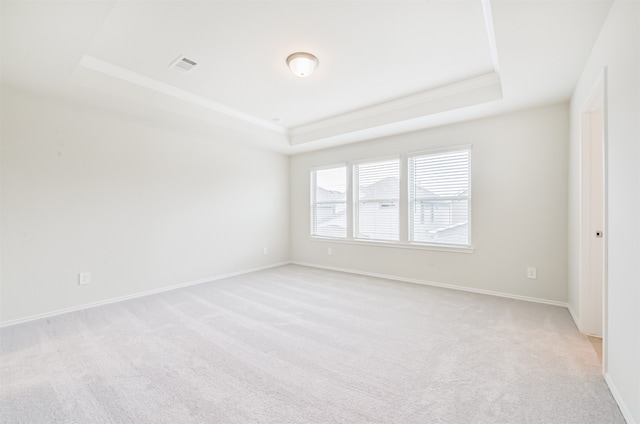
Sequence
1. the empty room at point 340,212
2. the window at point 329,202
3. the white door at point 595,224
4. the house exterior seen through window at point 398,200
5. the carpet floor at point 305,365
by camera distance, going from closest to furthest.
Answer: the carpet floor at point 305,365 → the empty room at point 340,212 → the white door at point 595,224 → the house exterior seen through window at point 398,200 → the window at point 329,202

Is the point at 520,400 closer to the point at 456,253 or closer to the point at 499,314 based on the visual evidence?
the point at 499,314

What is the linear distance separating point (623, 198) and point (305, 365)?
2250mm

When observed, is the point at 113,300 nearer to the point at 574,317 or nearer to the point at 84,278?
the point at 84,278

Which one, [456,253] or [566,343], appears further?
[456,253]

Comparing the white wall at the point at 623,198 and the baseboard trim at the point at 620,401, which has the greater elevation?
the white wall at the point at 623,198

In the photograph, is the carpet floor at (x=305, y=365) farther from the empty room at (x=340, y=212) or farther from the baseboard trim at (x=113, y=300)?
the baseboard trim at (x=113, y=300)

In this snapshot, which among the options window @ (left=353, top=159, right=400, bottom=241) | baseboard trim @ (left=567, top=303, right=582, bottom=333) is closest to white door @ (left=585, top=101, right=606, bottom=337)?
baseboard trim @ (left=567, top=303, right=582, bottom=333)

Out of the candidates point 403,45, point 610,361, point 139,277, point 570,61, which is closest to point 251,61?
point 403,45

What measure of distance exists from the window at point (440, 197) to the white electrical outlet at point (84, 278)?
437 centimetres

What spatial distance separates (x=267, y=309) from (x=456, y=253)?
272cm

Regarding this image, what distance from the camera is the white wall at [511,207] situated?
332cm

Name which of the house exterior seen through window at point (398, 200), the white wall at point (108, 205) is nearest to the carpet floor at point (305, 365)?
the white wall at point (108, 205)

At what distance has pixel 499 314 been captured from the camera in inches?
119

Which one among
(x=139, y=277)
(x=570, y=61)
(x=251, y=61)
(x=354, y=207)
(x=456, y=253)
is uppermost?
(x=251, y=61)
